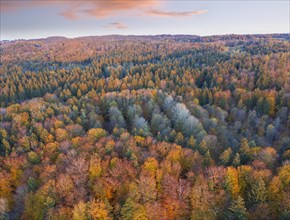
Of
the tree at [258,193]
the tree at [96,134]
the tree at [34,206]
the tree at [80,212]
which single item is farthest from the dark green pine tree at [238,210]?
the tree at [96,134]

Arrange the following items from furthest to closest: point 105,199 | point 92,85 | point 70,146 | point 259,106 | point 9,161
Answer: point 92,85 → point 259,106 → point 70,146 → point 9,161 → point 105,199

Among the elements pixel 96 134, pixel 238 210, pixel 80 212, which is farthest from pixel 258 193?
pixel 96 134

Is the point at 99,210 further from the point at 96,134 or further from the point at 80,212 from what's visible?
the point at 96,134

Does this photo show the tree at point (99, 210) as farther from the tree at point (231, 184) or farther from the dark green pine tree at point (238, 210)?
the tree at point (231, 184)

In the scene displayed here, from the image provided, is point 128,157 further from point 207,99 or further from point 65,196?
point 207,99

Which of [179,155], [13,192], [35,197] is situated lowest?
[13,192]

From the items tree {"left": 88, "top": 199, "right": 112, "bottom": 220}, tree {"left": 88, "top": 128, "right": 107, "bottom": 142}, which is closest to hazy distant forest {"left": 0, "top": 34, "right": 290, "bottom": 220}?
tree {"left": 88, "top": 199, "right": 112, "bottom": 220}

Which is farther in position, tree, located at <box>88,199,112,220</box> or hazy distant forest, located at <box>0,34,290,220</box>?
hazy distant forest, located at <box>0,34,290,220</box>

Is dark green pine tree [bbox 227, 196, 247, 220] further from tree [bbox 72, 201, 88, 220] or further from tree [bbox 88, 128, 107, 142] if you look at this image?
tree [bbox 88, 128, 107, 142]

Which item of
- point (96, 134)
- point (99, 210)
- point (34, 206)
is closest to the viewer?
point (99, 210)

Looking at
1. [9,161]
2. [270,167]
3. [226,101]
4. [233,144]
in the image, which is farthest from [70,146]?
[226,101]

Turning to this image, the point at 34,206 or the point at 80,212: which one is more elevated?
the point at 80,212
